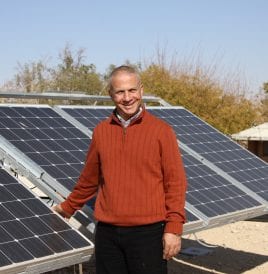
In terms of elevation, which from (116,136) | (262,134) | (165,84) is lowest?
(262,134)

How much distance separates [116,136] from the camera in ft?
15.0

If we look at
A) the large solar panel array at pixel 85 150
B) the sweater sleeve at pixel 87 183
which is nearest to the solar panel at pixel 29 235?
the sweater sleeve at pixel 87 183

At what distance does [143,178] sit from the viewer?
14.6 feet

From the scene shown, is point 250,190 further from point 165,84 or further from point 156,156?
point 165,84

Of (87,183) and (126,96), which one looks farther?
(87,183)

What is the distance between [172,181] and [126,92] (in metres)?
0.70

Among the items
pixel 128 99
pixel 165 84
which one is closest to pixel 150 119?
pixel 128 99

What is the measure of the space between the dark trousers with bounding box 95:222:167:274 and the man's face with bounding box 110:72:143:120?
822mm

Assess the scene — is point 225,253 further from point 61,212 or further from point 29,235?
point 29,235

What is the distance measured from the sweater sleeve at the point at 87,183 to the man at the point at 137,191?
20cm

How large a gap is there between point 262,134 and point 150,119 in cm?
1817

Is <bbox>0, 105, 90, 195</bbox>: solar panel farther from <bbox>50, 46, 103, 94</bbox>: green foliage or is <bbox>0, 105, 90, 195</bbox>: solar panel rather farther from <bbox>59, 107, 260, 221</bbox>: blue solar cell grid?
<bbox>50, 46, 103, 94</bbox>: green foliage

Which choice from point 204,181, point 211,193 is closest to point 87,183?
point 211,193

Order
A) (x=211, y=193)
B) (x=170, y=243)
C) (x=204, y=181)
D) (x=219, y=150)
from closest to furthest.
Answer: (x=170, y=243), (x=211, y=193), (x=204, y=181), (x=219, y=150)
